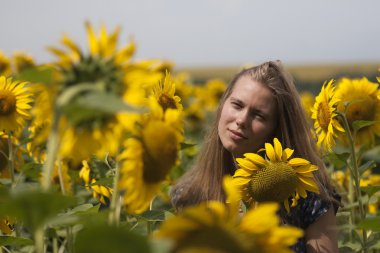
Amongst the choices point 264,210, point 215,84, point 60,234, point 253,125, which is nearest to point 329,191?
point 253,125

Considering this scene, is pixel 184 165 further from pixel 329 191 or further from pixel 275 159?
pixel 275 159

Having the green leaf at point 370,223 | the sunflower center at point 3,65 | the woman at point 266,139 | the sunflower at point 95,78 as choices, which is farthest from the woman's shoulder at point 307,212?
the sunflower center at point 3,65

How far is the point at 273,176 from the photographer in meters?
1.97

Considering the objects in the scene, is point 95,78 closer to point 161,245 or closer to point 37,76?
point 37,76

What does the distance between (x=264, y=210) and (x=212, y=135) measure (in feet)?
5.59

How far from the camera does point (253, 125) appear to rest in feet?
7.59

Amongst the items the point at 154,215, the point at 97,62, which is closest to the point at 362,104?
the point at 154,215

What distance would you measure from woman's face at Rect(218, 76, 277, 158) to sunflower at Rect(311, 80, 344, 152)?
16cm

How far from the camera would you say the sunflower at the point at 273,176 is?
1983 mm

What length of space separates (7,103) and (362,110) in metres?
1.38

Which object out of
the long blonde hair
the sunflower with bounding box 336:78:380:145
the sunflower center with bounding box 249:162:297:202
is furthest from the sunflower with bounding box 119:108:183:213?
the sunflower with bounding box 336:78:380:145

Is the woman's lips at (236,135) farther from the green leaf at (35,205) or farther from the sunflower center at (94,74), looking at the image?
the green leaf at (35,205)

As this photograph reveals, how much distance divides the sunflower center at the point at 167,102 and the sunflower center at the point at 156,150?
961mm

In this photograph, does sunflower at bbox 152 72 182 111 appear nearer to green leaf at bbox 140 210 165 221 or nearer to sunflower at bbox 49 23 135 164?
green leaf at bbox 140 210 165 221
